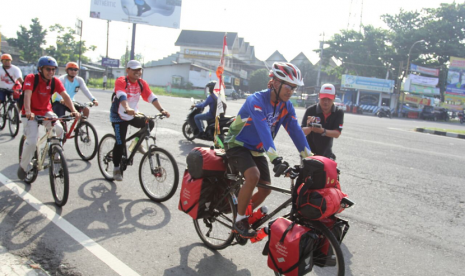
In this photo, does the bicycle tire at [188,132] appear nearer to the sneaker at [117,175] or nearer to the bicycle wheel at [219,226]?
the sneaker at [117,175]

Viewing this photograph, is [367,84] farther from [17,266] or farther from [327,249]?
[17,266]

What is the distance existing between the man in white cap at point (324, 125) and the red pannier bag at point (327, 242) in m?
2.09

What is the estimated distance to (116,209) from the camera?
4941 mm

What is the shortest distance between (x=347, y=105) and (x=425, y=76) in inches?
462

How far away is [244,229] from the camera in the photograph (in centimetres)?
353

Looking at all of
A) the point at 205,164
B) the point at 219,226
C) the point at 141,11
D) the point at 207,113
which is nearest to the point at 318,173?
the point at 205,164

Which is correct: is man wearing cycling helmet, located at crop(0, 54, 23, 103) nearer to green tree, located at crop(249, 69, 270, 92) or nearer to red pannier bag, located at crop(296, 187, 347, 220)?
red pannier bag, located at crop(296, 187, 347, 220)

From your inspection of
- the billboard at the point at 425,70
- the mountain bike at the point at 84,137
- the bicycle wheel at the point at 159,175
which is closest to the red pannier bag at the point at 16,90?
the mountain bike at the point at 84,137

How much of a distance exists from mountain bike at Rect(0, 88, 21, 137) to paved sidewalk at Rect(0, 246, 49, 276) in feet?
22.1

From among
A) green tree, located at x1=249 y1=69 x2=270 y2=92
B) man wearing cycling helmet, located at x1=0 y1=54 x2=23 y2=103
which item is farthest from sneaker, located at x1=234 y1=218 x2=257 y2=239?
green tree, located at x1=249 y1=69 x2=270 y2=92

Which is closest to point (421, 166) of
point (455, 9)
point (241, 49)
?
point (455, 9)

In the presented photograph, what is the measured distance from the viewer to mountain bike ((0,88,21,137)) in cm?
945

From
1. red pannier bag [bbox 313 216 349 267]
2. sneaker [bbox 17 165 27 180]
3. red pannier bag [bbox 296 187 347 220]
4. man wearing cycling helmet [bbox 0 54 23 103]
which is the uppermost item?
man wearing cycling helmet [bbox 0 54 23 103]

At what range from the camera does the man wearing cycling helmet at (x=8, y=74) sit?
956 centimetres
